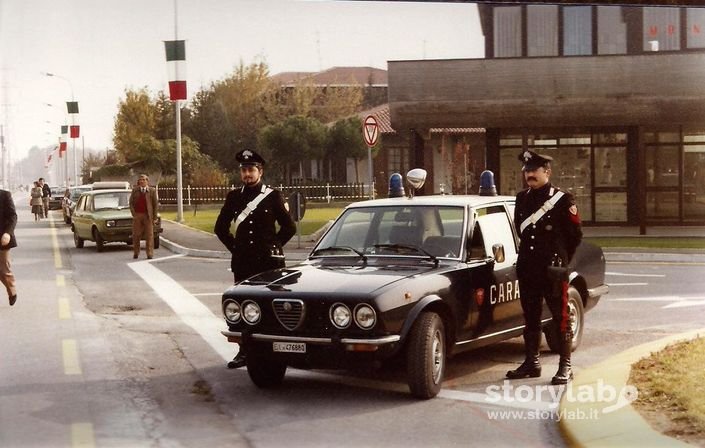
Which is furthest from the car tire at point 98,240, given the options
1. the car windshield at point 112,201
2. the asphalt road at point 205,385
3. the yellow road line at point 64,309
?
the yellow road line at point 64,309

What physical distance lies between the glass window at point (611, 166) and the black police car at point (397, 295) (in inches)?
729

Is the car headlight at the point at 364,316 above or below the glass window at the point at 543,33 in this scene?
below

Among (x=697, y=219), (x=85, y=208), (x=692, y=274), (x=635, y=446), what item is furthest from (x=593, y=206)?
(x=635, y=446)

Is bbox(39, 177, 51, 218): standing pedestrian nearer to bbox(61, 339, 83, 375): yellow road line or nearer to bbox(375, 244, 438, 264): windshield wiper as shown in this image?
bbox(61, 339, 83, 375): yellow road line

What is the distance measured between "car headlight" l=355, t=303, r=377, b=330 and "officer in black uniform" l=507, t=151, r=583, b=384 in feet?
5.34

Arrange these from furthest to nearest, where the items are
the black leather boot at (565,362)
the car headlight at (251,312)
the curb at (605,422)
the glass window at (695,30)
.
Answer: the glass window at (695,30) → the black leather boot at (565,362) → the car headlight at (251,312) → the curb at (605,422)

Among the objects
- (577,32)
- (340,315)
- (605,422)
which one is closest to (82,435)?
(340,315)

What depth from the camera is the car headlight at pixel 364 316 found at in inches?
298

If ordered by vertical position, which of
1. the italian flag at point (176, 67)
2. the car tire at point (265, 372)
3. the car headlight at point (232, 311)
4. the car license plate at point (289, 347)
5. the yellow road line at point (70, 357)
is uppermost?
the italian flag at point (176, 67)

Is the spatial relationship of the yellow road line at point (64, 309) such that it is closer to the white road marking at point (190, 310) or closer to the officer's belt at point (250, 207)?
the white road marking at point (190, 310)

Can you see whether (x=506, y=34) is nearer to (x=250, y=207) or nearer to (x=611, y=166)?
(x=611, y=166)

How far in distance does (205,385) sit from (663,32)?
809 inches

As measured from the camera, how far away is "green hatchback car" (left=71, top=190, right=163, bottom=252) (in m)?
24.5

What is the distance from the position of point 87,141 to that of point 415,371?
23.4ft
